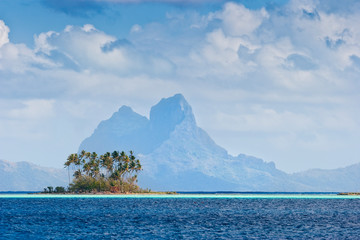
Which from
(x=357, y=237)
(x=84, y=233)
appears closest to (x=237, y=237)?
(x=357, y=237)

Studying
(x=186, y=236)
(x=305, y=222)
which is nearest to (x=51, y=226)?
(x=186, y=236)

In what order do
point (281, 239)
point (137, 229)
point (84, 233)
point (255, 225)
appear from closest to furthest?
point (281, 239) < point (84, 233) < point (137, 229) < point (255, 225)

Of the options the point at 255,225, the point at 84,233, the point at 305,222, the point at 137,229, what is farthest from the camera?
the point at 305,222

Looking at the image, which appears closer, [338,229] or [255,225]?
[338,229]

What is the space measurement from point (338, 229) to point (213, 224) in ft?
63.8

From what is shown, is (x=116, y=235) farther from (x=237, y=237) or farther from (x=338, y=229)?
(x=338, y=229)

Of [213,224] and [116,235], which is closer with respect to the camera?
[116,235]

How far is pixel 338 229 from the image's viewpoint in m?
84.1

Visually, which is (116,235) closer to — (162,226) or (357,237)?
(162,226)

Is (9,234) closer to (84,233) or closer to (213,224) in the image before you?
(84,233)

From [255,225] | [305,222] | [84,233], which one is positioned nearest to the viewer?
[84,233]

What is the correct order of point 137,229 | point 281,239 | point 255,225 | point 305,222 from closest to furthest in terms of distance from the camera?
1. point 281,239
2. point 137,229
3. point 255,225
4. point 305,222

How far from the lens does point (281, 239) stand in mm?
70562

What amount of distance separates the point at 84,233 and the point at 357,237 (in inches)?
1389
